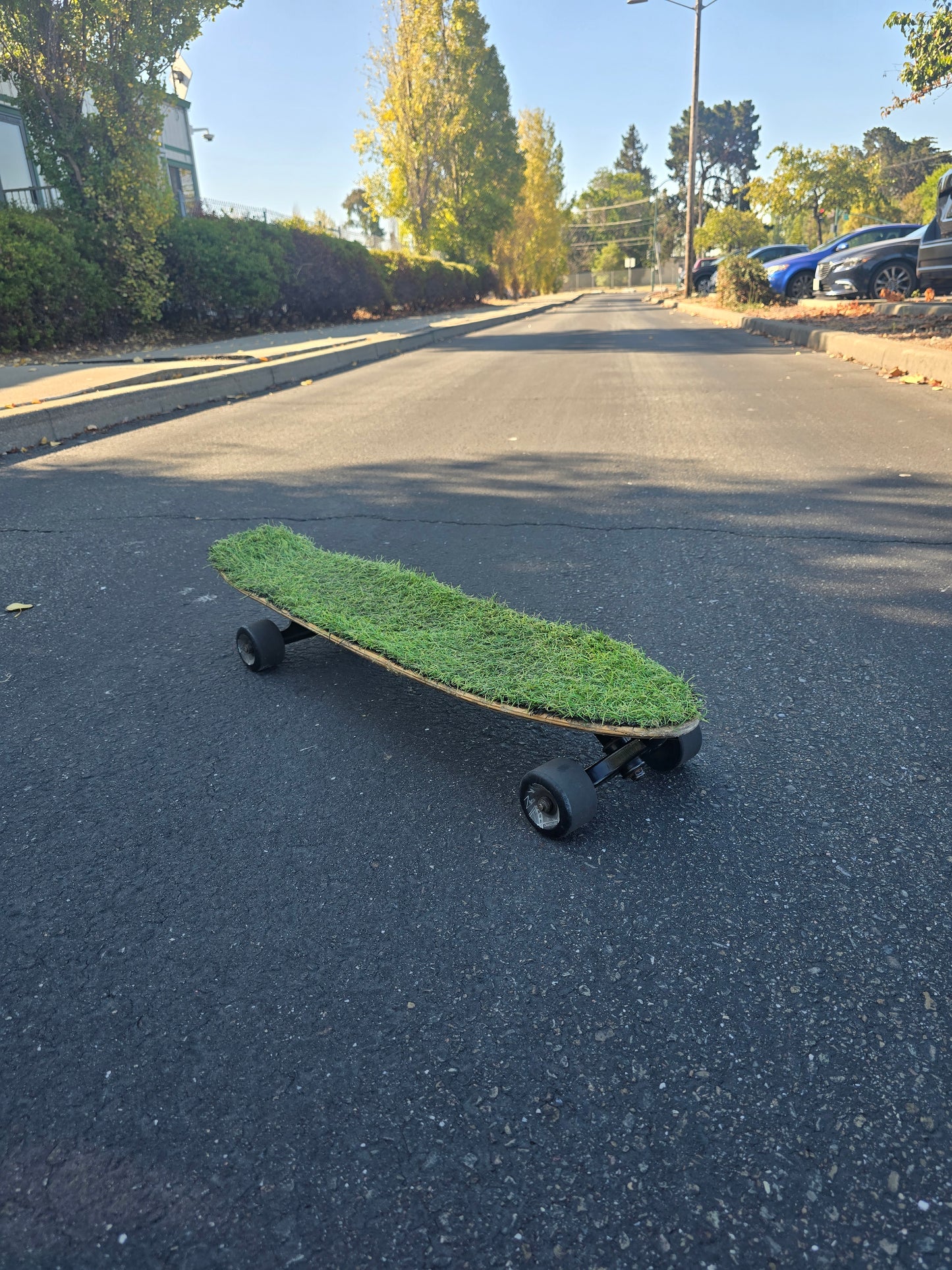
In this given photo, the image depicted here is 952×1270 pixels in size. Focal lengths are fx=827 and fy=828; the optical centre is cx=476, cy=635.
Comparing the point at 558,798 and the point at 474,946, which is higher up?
the point at 558,798

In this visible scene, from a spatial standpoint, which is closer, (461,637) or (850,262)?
(461,637)

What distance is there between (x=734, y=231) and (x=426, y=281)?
26.8m

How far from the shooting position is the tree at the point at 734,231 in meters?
47.0

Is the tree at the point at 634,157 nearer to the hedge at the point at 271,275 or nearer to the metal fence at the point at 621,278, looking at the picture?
the metal fence at the point at 621,278

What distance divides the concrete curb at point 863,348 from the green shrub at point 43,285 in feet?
36.2

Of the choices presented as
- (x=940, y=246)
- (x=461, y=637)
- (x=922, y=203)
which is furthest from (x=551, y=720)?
(x=922, y=203)

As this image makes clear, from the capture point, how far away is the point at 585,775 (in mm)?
1917

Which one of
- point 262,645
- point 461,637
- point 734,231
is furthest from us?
point 734,231

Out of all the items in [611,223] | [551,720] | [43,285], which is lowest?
[551,720]

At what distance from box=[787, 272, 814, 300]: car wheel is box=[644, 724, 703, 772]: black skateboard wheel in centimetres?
2117

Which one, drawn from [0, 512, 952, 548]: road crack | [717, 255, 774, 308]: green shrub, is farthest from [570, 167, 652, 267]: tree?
[0, 512, 952, 548]: road crack

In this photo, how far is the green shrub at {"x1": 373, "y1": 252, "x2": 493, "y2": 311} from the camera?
2505 cm

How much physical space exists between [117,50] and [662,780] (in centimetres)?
1587

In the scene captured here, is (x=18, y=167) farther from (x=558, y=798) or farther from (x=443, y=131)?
(x=558, y=798)
